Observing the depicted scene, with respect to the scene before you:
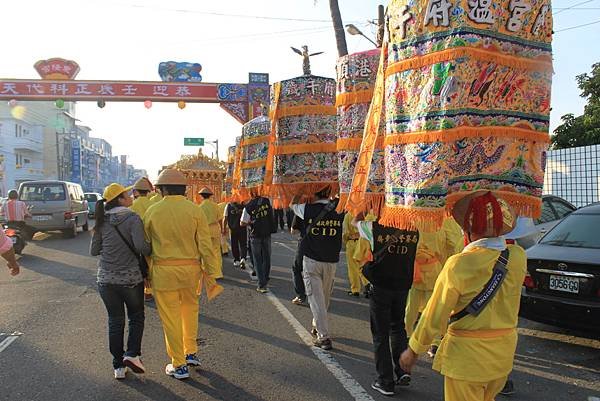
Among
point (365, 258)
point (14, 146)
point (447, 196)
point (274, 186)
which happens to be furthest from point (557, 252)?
point (14, 146)

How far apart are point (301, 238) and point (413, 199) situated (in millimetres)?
3232

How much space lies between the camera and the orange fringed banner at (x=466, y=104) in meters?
2.63

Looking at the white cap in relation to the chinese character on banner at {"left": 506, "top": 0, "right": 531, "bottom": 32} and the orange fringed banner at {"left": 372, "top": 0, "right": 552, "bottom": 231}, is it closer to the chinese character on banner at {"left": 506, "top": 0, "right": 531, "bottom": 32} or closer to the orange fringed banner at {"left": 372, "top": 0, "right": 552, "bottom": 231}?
the orange fringed banner at {"left": 372, "top": 0, "right": 552, "bottom": 231}

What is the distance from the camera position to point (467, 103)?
2.66 meters

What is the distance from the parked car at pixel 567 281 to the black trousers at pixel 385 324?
2006 millimetres

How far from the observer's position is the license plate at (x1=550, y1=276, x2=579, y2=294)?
17.1ft

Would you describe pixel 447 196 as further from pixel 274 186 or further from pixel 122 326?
pixel 122 326

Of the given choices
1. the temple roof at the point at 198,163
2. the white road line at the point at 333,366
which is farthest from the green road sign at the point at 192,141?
the white road line at the point at 333,366

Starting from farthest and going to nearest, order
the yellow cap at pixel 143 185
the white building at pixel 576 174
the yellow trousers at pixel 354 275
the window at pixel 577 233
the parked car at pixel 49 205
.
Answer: the parked car at pixel 49 205, the white building at pixel 576 174, the yellow trousers at pixel 354 275, the yellow cap at pixel 143 185, the window at pixel 577 233

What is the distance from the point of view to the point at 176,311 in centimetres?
475

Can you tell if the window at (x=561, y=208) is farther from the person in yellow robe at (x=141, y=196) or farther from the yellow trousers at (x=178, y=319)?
the yellow trousers at (x=178, y=319)

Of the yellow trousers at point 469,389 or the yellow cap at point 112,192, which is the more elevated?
the yellow cap at point 112,192

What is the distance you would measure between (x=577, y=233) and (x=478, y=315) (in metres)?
4.20

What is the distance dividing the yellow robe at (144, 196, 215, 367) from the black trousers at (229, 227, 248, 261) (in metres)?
6.17
